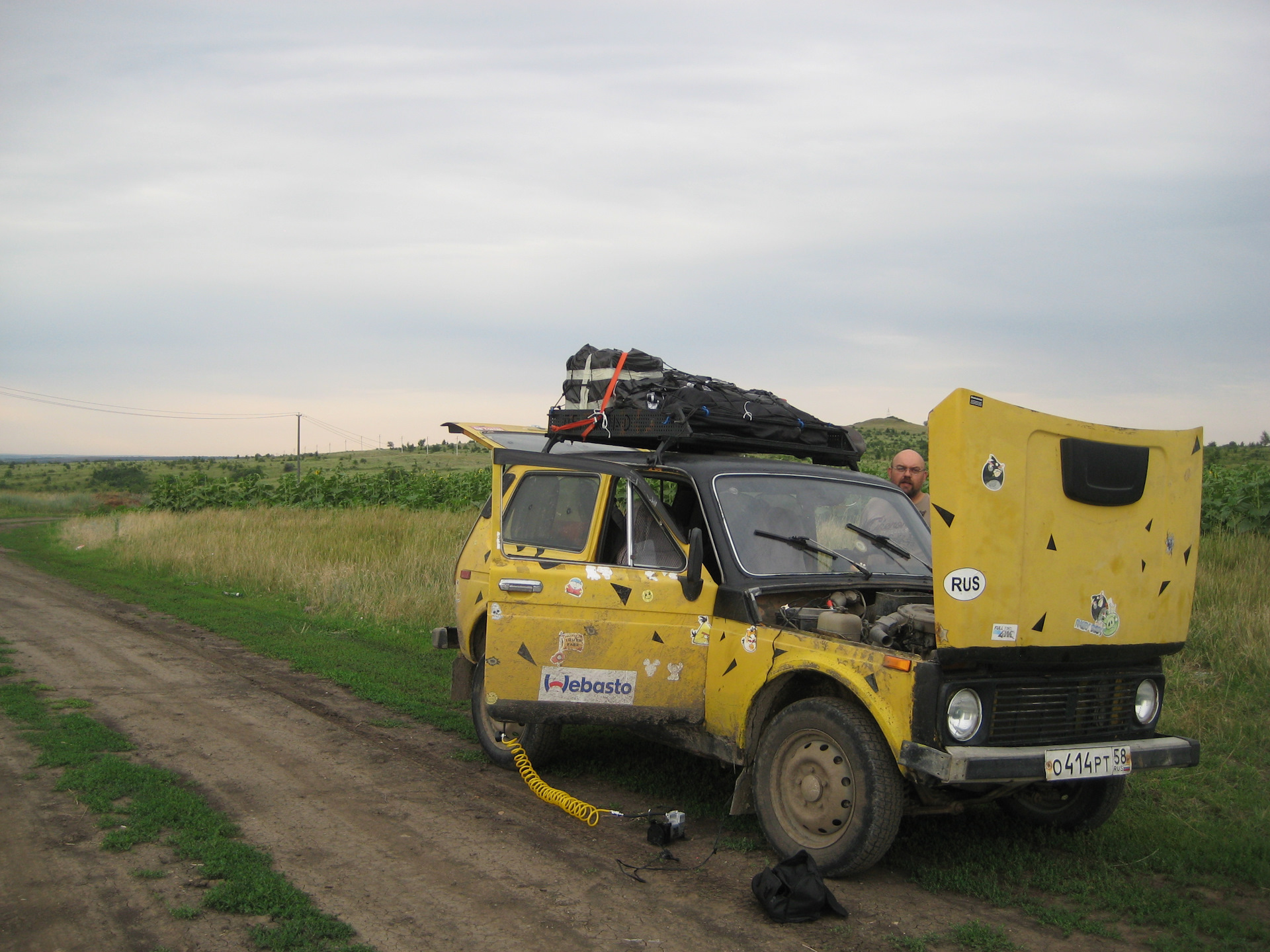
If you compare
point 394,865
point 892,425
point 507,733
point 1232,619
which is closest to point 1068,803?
point 507,733

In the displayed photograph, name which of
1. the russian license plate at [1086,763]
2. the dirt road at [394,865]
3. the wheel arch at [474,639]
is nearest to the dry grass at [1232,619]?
the russian license plate at [1086,763]

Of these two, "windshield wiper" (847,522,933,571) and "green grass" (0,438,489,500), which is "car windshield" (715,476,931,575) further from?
"green grass" (0,438,489,500)

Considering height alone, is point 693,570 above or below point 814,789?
above

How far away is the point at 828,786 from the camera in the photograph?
4.71 m

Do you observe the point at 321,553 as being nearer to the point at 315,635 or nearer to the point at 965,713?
the point at 315,635

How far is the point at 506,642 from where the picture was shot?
5.81 meters

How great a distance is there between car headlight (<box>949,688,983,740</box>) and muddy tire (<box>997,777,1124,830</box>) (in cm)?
114

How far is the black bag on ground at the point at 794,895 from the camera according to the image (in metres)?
4.25

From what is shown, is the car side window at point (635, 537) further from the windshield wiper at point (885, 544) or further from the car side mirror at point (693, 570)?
the windshield wiper at point (885, 544)

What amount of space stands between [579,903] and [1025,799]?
8.94 feet

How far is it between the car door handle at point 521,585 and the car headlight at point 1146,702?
327 cm

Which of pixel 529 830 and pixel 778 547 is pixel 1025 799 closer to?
pixel 778 547

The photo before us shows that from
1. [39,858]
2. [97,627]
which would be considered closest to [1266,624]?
[39,858]

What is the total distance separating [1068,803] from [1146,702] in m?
0.85
